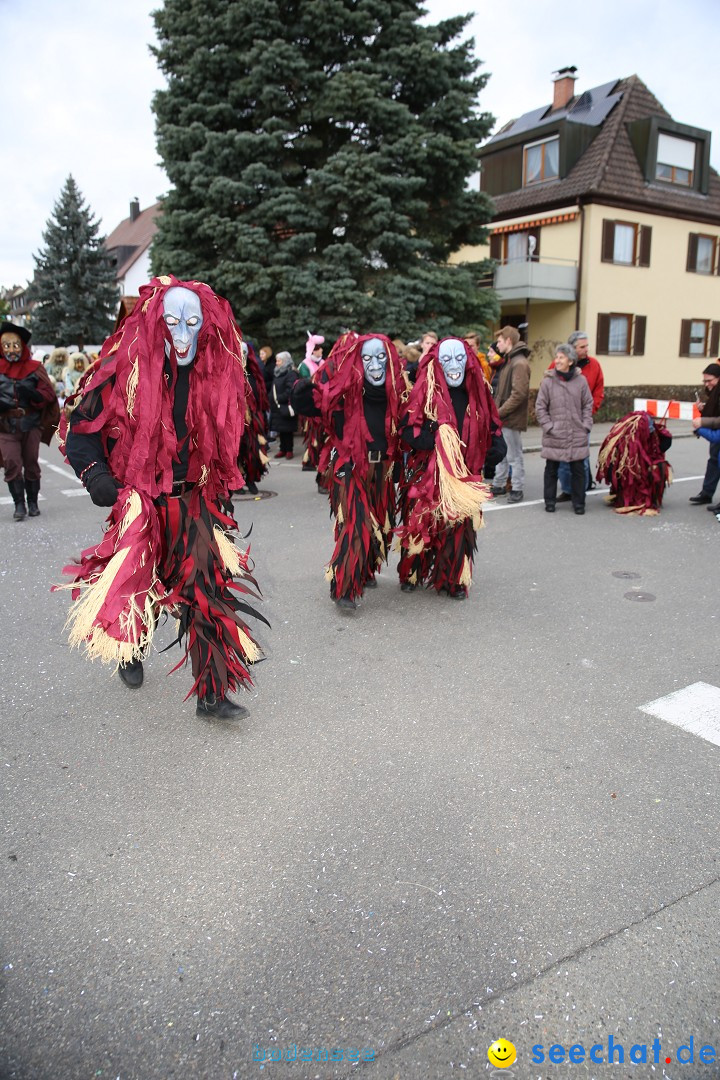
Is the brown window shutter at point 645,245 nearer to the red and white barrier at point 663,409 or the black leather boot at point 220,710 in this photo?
the red and white barrier at point 663,409

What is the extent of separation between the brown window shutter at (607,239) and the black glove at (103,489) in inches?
860

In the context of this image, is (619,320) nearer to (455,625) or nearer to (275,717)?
(455,625)

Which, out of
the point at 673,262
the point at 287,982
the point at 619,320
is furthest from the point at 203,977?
the point at 673,262

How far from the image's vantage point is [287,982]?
84.5 inches

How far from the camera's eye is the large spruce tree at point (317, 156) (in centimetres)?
1325

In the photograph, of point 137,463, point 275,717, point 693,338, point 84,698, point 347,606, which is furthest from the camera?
point 693,338

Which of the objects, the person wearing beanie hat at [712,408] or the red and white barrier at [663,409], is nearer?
the person wearing beanie hat at [712,408]

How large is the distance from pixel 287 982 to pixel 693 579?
4.80 m

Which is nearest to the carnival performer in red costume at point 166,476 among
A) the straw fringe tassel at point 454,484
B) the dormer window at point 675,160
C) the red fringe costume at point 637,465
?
the straw fringe tassel at point 454,484

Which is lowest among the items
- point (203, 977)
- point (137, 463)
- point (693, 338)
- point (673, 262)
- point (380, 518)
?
point (203, 977)

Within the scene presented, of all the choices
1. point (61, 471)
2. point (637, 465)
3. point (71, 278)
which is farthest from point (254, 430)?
point (71, 278)

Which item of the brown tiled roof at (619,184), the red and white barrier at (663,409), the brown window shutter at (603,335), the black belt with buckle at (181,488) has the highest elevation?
the brown tiled roof at (619,184)

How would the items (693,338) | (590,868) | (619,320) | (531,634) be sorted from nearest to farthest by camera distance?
1. (590,868)
2. (531,634)
3. (619,320)
4. (693,338)

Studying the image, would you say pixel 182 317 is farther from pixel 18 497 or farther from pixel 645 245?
pixel 645 245
